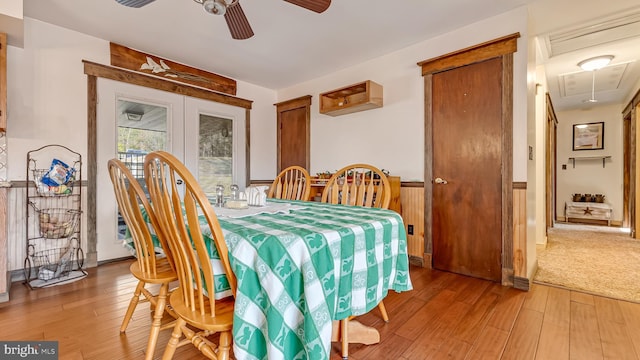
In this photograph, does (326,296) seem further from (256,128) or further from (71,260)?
(256,128)

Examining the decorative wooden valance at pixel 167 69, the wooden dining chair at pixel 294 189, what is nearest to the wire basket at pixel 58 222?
the decorative wooden valance at pixel 167 69

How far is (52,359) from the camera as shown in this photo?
1466 millimetres

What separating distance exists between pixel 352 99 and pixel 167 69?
7.56 feet

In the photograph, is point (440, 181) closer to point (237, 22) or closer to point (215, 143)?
point (237, 22)

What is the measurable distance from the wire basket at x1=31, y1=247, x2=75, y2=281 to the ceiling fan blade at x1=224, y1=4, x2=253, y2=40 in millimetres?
2647

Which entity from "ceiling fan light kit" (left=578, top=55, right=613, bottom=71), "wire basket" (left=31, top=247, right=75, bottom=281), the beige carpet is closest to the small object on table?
"wire basket" (left=31, top=247, right=75, bottom=281)

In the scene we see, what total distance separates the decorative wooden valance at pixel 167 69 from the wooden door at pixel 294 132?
860 mm

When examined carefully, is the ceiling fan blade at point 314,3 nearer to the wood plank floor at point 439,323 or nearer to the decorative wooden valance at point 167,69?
the wood plank floor at point 439,323

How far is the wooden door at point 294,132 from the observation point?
170 inches

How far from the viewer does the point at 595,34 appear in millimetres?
2922

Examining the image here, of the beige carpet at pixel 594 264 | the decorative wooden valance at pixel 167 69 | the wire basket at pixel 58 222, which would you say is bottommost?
the beige carpet at pixel 594 264

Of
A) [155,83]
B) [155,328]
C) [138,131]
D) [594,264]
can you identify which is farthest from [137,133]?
[594,264]

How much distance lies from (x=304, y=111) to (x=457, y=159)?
238 centimetres

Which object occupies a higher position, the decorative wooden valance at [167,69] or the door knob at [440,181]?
the decorative wooden valance at [167,69]
